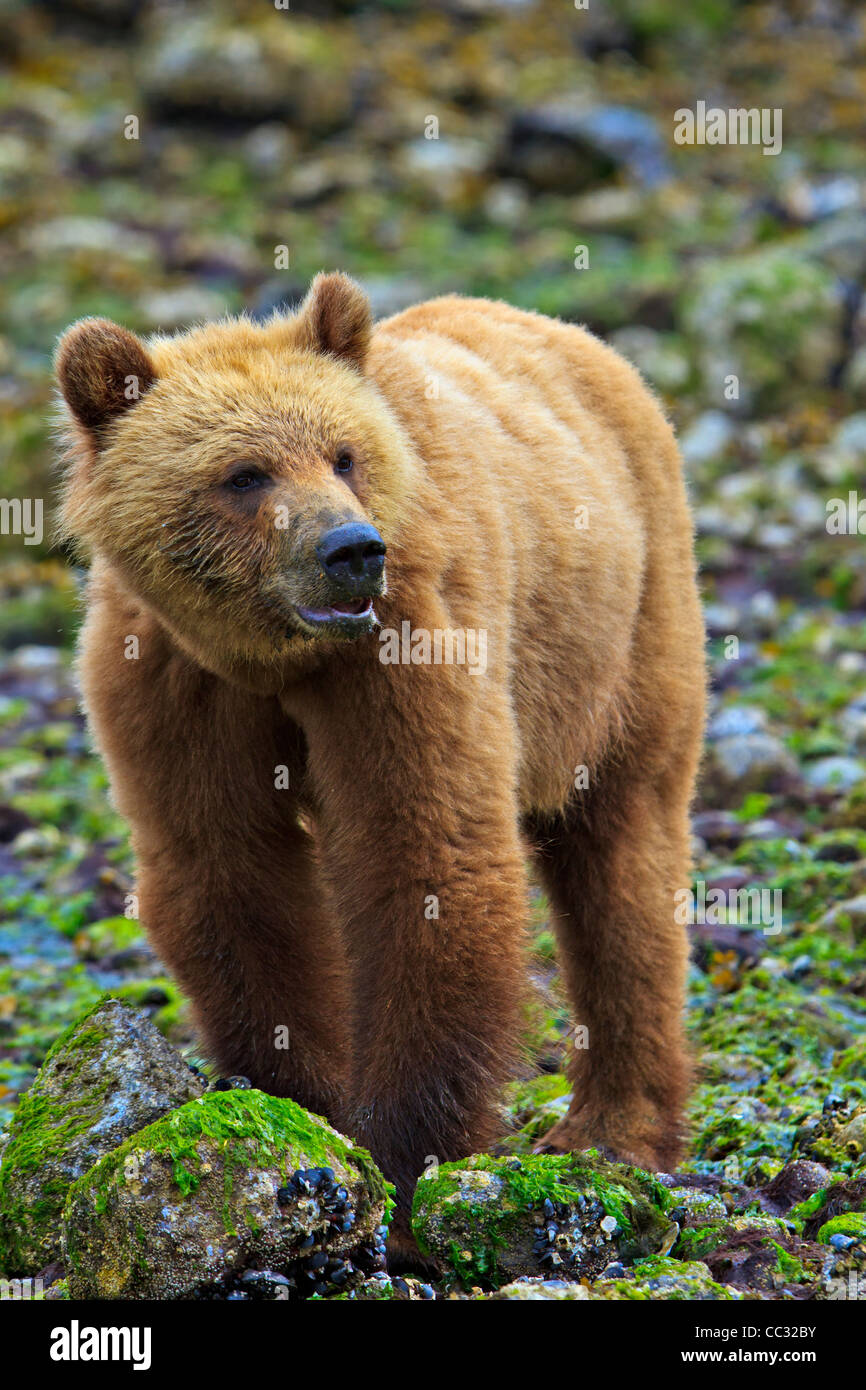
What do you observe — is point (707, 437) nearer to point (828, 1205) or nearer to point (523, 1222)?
point (828, 1205)

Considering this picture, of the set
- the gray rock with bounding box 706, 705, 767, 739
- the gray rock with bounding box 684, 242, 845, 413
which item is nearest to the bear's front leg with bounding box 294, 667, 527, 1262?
the gray rock with bounding box 706, 705, 767, 739

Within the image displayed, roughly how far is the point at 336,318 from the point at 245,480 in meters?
0.67

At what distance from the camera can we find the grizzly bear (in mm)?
5117

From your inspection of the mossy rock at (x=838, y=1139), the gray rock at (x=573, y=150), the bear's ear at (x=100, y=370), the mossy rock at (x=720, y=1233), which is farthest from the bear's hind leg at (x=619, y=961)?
the gray rock at (x=573, y=150)

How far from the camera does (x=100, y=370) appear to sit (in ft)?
17.3

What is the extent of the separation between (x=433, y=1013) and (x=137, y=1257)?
4.15ft

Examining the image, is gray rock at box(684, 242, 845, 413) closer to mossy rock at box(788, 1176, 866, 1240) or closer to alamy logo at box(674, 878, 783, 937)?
alamy logo at box(674, 878, 783, 937)

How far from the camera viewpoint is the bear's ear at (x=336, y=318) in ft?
17.9

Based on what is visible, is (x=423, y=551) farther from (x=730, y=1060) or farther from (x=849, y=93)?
(x=849, y=93)

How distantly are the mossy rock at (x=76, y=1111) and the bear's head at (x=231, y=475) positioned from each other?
1.18 meters

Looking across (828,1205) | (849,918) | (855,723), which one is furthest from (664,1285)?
(855,723)

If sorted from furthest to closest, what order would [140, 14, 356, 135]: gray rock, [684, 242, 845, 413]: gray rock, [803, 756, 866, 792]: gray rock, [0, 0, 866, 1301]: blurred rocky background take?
[140, 14, 356, 135]: gray rock < [684, 242, 845, 413]: gray rock < [803, 756, 866, 792]: gray rock < [0, 0, 866, 1301]: blurred rocky background

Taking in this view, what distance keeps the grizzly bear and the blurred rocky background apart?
645mm
